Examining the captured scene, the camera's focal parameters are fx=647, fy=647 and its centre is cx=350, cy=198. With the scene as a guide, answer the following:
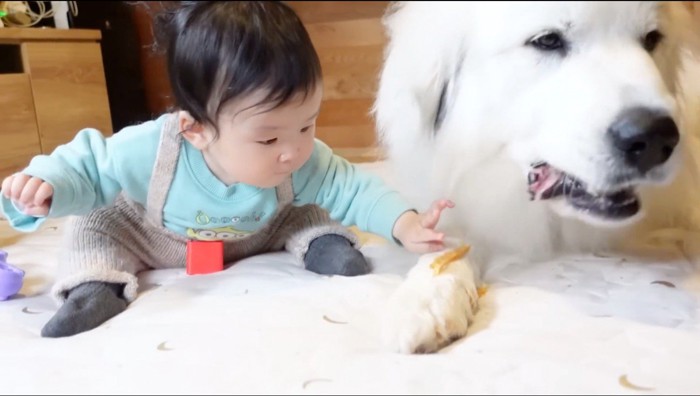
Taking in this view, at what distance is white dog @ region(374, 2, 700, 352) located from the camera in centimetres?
41

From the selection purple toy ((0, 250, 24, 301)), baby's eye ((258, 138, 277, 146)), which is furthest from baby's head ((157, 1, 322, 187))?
purple toy ((0, 250, 24, 301))

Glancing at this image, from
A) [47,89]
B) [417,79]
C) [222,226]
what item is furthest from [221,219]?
[47,89]

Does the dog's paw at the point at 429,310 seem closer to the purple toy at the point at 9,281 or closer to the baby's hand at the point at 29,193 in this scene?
the baby's hand at the point at 29,193

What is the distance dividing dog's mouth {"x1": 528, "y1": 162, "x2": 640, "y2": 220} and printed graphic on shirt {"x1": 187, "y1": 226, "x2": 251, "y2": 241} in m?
0.45

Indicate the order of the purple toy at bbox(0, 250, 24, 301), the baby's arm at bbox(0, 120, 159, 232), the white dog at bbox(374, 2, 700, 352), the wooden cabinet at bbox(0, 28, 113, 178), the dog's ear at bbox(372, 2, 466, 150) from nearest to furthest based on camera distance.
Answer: the white dog at bbox(374, 2, 700, 352)
the dog's ear at bbox(372, 2, 466, 150)
the baby's arm at bbox(0, 120, 159, 232)
the purple toy at bbox(0, 250, 24, 301)
the wooden cabinet at bbox(0, 28, 113, 178)

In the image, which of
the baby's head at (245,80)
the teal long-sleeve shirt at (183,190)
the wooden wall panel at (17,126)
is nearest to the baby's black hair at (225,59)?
the baby's head at (245,80)

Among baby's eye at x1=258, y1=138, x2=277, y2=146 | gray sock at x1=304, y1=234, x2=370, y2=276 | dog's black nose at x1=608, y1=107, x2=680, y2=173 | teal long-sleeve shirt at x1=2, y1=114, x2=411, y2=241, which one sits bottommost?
gray sock at x1=304, y1=234, x2=370, y2=276

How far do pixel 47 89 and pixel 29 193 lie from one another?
796 millimetres

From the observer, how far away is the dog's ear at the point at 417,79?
53 cm

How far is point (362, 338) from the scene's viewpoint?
2.11ft

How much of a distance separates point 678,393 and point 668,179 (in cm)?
18

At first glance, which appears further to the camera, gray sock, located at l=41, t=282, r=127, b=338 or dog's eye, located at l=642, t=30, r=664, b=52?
gray sock, located at l=41, t=282, r=127, b=338

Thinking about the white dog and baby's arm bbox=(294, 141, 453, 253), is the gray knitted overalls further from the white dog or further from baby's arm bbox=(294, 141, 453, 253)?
the white dog

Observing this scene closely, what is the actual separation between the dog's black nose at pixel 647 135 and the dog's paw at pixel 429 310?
0.25 metres
